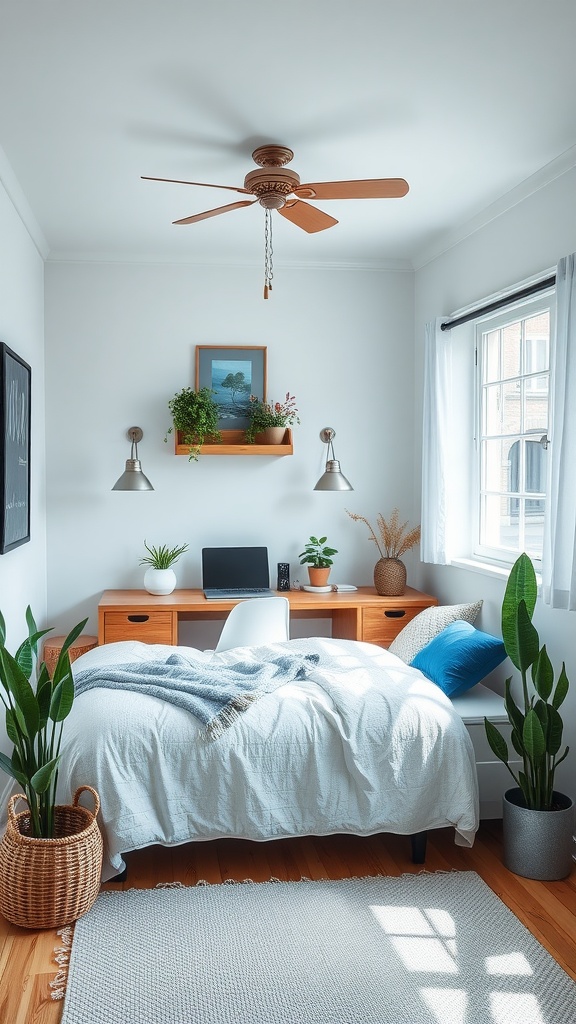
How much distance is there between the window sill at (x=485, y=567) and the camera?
3.87m

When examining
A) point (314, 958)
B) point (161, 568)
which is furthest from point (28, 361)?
point (314, 958)

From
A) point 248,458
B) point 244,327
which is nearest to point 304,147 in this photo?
point 244,327

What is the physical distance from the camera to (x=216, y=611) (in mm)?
4641

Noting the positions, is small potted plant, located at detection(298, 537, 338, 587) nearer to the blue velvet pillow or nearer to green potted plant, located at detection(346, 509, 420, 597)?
green potted plant, located at detection(346, 509, 420, 597)

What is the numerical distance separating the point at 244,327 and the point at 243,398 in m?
0.43

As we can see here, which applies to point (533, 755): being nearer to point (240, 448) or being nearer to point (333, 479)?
point (333, 479)

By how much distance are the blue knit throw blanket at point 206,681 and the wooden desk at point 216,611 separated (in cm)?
94

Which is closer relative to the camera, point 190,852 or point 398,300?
A: point 190,852

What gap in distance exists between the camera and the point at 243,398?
16.3 ft

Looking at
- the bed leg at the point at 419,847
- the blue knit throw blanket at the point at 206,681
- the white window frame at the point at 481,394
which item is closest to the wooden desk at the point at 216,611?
the white window frame at the point at 481,394

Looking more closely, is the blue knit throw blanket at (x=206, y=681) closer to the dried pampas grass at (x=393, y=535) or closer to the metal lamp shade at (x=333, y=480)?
the metal lamp shade at (x=333, y=480)

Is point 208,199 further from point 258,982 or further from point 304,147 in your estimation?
point 258,982

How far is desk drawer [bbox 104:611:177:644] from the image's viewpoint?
173 inches

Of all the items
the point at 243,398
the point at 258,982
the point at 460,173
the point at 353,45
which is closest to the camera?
the point at 258,982
